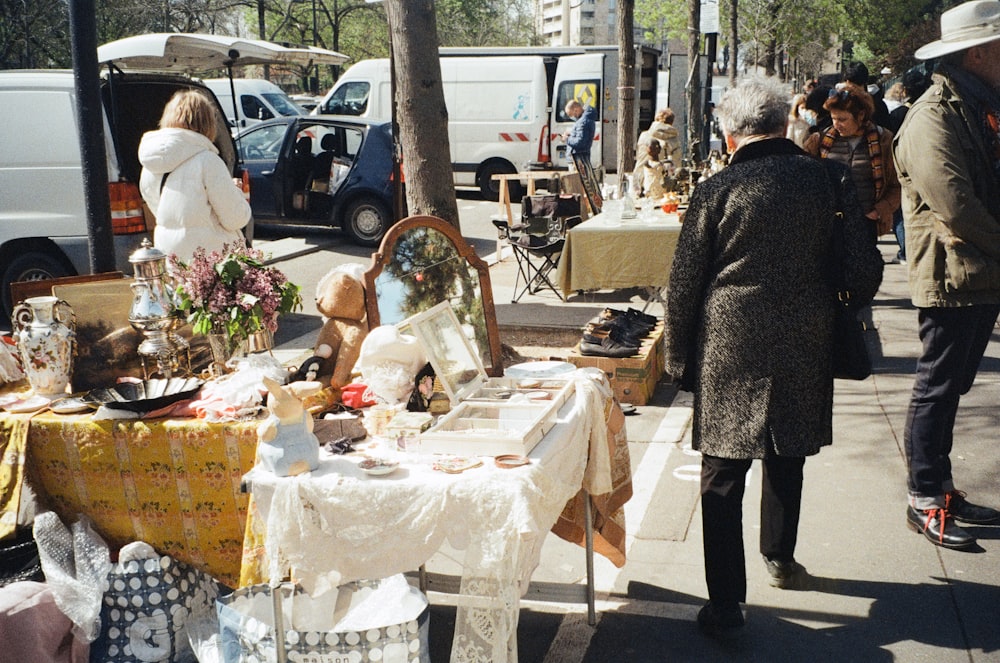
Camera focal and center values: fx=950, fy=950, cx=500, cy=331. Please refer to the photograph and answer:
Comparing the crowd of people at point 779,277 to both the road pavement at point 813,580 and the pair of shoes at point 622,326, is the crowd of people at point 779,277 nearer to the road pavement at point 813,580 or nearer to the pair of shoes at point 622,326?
the road pavement at point 813,580

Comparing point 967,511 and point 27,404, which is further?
point 967,511

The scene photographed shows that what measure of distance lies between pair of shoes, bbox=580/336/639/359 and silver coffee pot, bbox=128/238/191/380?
296cm

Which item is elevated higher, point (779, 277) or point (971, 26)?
point (971, 26)

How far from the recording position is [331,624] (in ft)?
9.24

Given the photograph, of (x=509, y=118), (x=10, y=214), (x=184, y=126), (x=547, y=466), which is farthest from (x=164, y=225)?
(x=509, y=118)

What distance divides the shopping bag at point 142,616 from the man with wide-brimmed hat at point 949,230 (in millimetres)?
2896

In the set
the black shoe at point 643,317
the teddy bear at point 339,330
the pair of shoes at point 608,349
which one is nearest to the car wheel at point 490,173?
the black shoe at point 643,317

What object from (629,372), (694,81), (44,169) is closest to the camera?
(629,372)

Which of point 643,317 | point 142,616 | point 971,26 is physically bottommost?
point 142,616

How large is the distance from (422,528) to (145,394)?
1.34 m

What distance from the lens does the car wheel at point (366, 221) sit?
1212 centimetres

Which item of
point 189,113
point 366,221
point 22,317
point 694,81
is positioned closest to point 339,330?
point 22,317

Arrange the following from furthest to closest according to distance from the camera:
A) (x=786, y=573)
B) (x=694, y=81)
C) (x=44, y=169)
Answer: (x=694, y=81)
(x=44, y=169)
(x=786, y=573)

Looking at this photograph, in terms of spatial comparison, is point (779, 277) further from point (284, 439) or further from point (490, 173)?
point (490, 173)
